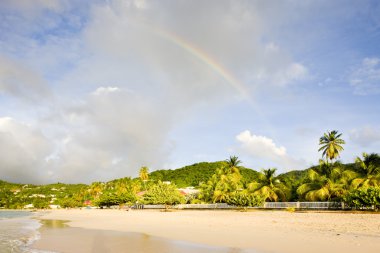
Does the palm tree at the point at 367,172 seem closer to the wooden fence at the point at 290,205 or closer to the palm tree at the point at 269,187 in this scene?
the wooden fence at the point at 290,205

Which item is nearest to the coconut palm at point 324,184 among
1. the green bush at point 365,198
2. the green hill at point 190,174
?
the green bush at point 365,198

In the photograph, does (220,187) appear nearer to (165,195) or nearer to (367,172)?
(165,195)

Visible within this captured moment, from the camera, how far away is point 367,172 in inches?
1619

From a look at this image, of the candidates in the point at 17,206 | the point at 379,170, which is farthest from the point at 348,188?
the point at 17,206

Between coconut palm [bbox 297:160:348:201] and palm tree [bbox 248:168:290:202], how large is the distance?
13.3 feet

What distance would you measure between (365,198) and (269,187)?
17617 mm

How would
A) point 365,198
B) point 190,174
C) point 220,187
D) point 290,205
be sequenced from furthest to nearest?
point 190,174 < point 220,187 < point 290,205 < point 365,198

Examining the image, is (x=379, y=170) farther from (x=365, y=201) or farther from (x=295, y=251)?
(x=295, y=251)

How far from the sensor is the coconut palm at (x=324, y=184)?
40.5 m

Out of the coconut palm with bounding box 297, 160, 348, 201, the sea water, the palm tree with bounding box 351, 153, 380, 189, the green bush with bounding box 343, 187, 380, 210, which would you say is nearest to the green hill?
the coconut palm with bounding box 297, 160, 348, 201

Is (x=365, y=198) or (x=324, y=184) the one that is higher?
(x=324, y=184)

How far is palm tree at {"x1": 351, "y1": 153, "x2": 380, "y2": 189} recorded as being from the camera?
38.4 m

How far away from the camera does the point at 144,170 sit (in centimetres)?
11369

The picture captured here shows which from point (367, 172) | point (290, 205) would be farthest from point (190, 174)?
point (367, 172)
